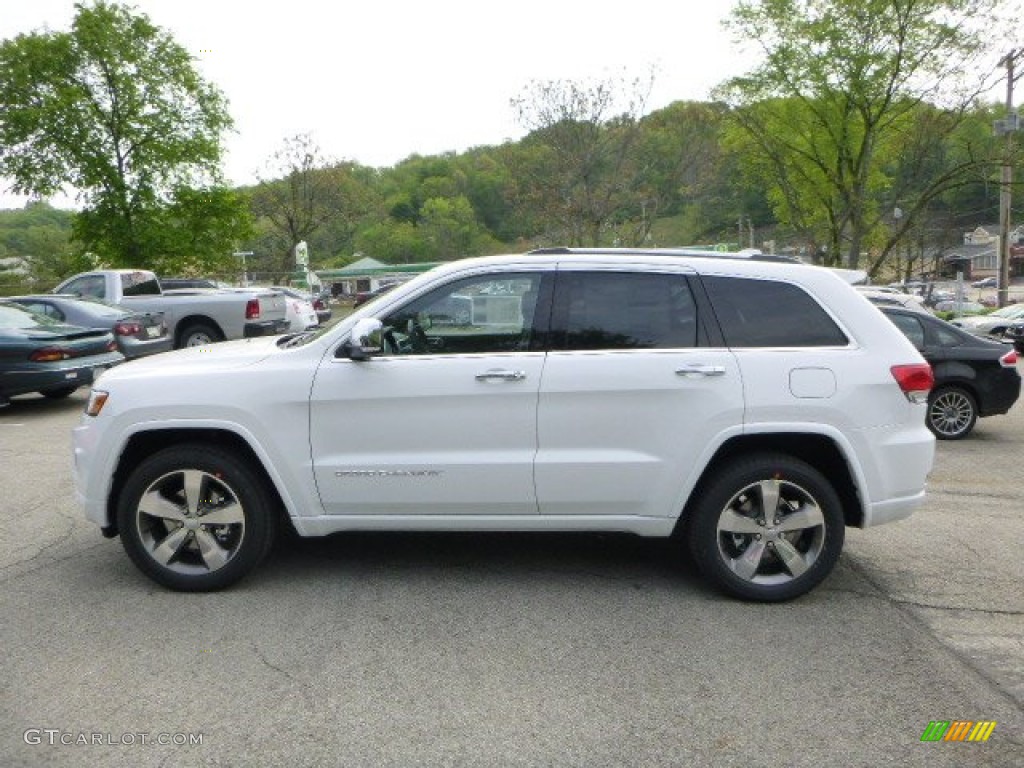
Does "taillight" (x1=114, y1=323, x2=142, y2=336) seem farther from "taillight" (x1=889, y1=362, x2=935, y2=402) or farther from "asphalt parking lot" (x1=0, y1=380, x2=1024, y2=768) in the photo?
"taillight" (x1=889, y1=362, x2=935, y2=402)

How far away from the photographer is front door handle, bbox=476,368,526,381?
4.36m

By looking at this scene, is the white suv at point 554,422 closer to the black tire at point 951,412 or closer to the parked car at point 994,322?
the black tire at point 951,412

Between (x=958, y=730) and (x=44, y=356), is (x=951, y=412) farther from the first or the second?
(x=44, y=356)

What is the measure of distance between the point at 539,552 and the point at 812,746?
2.35 metres

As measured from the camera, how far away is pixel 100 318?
45.3ft

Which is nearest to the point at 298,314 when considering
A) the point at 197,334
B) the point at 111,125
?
the point at 197,334

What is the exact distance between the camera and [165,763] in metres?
3.05

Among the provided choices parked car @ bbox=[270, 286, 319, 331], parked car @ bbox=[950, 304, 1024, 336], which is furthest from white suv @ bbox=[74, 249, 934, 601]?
parked car @ bbox=[950, 304, 1024, 336]

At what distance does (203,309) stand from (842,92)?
931 inches

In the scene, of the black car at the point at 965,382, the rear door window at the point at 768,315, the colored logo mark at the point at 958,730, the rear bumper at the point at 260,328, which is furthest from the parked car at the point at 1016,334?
the colored logo mark at the point at 958,730

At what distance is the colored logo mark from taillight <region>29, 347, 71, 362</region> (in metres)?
10.9

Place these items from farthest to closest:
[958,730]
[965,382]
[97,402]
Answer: [965,382], [97,402], [958,730]

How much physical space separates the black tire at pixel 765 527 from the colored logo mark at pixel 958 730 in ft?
3.88

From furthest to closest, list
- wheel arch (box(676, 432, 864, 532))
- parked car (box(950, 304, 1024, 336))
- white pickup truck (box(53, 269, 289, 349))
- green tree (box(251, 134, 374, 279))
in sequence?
green tree (box(251, 134, 374, 279)) < parked car (box(950, 304, 1024, 336)) < white pickup truck (box(53, 269, 289, 349)) < wheel arch (box(676, 432, 864, 532))
